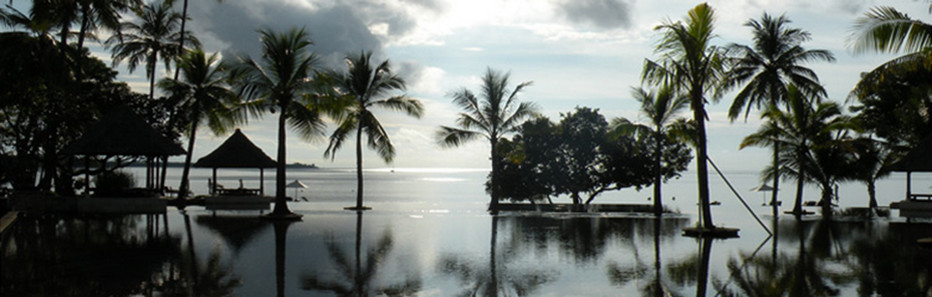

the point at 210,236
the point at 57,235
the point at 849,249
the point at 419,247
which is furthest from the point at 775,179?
the point at 57,235

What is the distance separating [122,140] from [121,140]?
0.10 feet

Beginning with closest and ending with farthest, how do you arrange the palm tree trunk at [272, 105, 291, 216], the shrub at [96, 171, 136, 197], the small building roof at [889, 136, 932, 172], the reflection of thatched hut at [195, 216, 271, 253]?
the reflection of thatched hut at [195, 216, 271, 253] → the palm tree trunk at [272, 105, 291, 216] → the small building roof at [889, 136, 932, 172] → the shrub at [96, 171, 136, 197]

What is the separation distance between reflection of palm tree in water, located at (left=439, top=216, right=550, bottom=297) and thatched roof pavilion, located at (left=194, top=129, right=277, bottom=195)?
18.8m

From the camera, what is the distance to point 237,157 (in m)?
30.5

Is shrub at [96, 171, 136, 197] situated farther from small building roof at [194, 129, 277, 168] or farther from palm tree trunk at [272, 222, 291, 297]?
palm tree trunk at [272, 222, 291, 297]

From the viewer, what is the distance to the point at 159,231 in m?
18.1

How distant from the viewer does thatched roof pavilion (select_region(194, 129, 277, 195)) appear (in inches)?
1179

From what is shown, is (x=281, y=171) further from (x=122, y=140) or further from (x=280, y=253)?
(x=280, y=253)

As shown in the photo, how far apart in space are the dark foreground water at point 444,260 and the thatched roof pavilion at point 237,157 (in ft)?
28.8

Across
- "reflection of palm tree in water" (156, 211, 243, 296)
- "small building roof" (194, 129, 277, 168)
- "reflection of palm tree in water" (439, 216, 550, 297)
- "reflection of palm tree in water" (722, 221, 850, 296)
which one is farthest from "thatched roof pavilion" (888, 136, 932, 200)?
"reflection of palm tree in water" (156, 211, 243, 296)

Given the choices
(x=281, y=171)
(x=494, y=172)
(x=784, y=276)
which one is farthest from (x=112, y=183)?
(x=784, y=276)

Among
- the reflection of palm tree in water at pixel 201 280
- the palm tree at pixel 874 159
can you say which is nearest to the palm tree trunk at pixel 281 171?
the reflection of palm tree in water at pixel 201 280

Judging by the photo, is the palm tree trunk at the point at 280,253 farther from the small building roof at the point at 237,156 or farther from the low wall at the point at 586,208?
the low wall at the point at 586,208

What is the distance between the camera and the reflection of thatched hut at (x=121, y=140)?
25.8 meters
